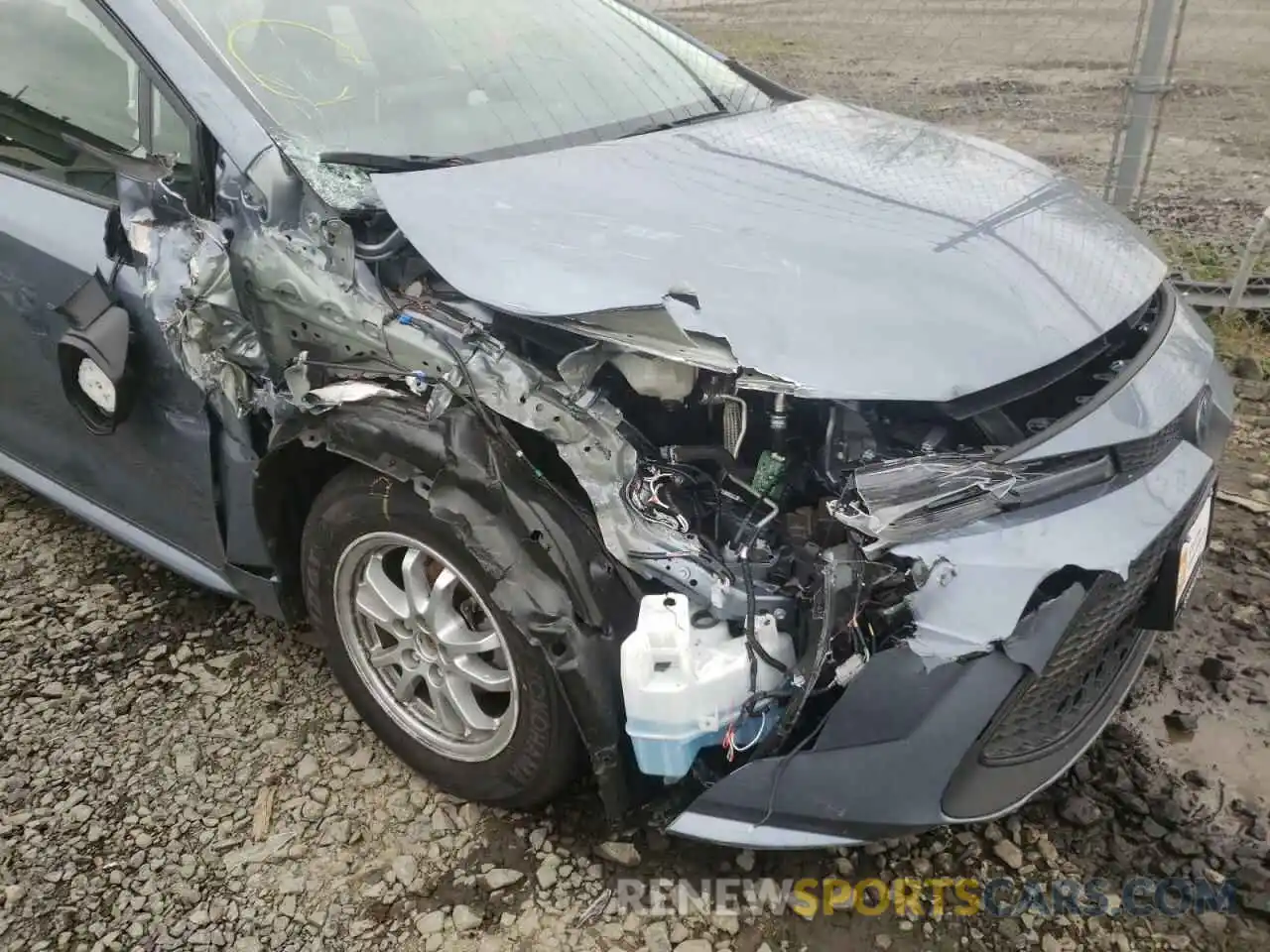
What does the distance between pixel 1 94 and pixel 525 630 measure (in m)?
2.14

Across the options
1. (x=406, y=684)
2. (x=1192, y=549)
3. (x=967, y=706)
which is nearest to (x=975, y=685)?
(x=967, y=706)

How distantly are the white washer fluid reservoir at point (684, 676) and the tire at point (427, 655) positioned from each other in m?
0.23

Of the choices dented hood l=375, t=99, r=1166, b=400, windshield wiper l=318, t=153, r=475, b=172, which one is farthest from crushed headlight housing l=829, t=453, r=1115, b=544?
windshield wiper l=318, t=153, r=475, b=172

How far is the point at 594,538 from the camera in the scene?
1821 millimetres

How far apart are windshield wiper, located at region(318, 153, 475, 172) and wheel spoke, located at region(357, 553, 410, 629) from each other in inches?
32.9

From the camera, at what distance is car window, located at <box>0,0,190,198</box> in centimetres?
230

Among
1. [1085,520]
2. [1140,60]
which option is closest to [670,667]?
[1085,520]

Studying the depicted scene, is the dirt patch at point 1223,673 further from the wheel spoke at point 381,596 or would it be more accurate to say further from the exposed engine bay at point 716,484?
the wheel spoke at point 381,596

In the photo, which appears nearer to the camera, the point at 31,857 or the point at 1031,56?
the point at 31,857

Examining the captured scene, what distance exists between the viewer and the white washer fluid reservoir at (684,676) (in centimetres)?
165

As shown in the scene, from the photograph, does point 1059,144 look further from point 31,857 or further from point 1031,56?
point 31,857

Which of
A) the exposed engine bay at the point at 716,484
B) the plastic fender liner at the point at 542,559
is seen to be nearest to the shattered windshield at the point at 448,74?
the exposed engine bay at the point at 716,484

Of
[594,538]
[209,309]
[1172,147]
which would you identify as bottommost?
[1172,147]

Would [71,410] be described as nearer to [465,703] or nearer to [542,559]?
[465,703]
